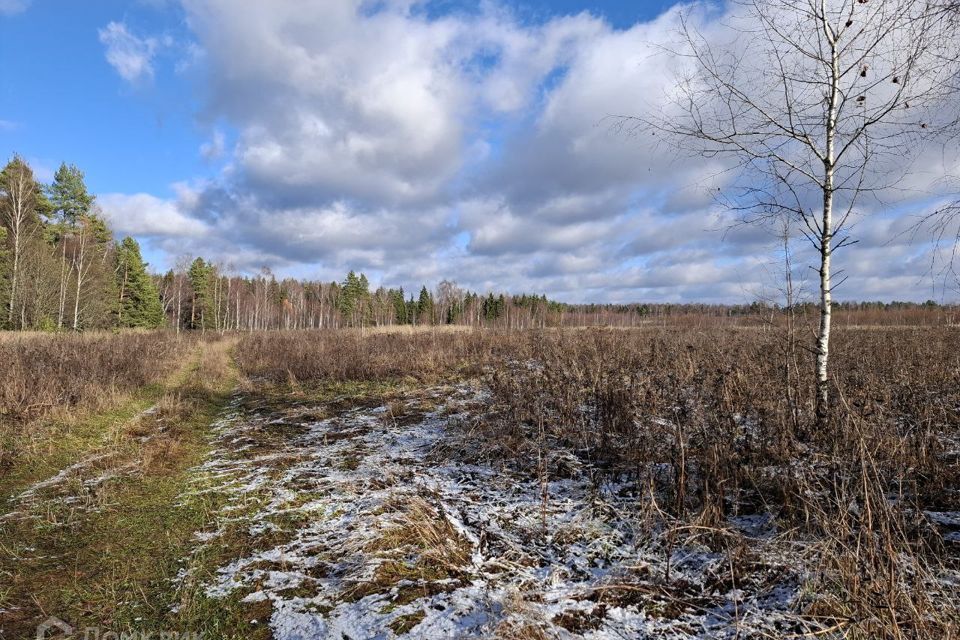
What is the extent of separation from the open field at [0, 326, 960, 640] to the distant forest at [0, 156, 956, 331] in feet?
6.43

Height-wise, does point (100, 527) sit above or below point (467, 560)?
Result: below

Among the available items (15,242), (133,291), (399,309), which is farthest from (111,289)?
(399,309)

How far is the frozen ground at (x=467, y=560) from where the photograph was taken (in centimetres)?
239

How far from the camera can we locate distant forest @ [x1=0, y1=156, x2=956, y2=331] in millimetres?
21938

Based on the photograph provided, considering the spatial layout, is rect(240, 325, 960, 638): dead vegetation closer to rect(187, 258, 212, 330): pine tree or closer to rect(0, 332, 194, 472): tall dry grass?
rect(0, 332, 194, 472): tall dry grass

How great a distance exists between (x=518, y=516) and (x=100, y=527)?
3.74 m

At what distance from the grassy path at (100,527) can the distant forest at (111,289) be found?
639 centimetres

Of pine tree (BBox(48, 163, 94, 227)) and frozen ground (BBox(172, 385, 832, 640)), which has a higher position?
pine tree (BBox(48, 163, 94, 227))

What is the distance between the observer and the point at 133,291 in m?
34.9

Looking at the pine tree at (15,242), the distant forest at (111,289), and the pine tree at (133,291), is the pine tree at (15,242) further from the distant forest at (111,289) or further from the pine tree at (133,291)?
the pine tree at (133,291)

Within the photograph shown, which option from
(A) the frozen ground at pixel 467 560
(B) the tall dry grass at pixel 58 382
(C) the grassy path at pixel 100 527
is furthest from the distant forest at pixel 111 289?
(B) the tall dry grass at pixel 58 382

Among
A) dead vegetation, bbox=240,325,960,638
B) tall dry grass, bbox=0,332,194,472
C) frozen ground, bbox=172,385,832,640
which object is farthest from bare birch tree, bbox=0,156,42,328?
dead vegetation, bbox=240,325,960,638

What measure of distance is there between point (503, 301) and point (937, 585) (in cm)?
7261

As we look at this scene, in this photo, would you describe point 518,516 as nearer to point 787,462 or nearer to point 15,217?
point 787,462
